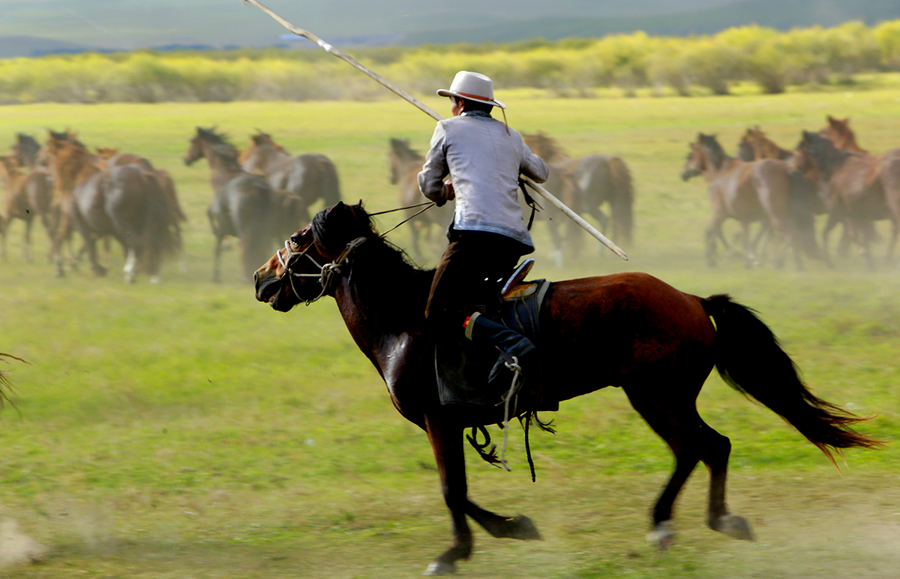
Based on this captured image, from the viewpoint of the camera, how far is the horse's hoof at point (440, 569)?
4348 millimetres

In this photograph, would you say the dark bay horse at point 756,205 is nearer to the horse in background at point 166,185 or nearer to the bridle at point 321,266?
the horse in background at point 166,185

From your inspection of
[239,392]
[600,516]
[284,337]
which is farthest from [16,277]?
[600,516]

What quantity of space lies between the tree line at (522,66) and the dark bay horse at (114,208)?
562 cm

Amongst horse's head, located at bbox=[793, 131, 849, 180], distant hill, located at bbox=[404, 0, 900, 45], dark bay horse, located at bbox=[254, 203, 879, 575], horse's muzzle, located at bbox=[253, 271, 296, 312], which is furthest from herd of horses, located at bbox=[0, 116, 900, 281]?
dark bay horse, located at bbox=[254, 203, 879, 575]

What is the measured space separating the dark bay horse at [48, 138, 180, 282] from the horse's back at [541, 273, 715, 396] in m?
11.3

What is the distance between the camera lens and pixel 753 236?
1677 cm

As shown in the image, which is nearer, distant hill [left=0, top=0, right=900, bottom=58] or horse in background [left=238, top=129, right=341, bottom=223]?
horse in background [left=238, top=129, right=341, bottom=223]

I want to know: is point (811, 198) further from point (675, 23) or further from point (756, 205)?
point (675, 23)

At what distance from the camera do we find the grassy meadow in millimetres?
4734

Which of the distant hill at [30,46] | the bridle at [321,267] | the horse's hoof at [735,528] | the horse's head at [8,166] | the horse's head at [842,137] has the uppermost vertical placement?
the distant hill at [30,46]

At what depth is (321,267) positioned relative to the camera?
454 cm

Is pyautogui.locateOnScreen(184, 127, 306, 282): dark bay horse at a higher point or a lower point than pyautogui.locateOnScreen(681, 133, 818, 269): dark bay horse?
lower

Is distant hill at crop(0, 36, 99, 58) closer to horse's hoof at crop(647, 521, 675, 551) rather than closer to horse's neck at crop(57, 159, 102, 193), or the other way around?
horse's neck at crop(57, 159, 102, 193)

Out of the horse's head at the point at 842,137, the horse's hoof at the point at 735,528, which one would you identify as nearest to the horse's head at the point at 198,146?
the horse's head at the point at 842,137
